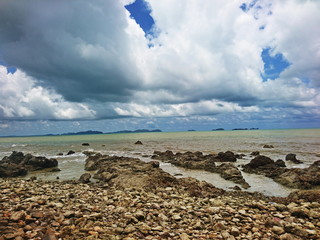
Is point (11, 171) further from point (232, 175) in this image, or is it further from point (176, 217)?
point (232, 175)

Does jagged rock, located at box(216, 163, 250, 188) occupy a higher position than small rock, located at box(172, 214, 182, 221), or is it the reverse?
small rock, located at box(172, 214, 182, 221)

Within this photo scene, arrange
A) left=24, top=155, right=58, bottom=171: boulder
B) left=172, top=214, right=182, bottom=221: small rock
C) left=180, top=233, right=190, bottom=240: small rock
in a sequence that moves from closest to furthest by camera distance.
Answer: left=180, top=233, right=190, bottom=240: small rock < left=172, top=214, right=182, bottom=221: small rock < left=24, top=155, right=58, bottom=171: boulder

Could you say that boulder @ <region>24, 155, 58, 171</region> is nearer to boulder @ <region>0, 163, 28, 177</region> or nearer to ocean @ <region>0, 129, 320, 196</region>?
ocean @ <region>0, 129, 320, 196</region>

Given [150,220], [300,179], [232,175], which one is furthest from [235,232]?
[300,179]

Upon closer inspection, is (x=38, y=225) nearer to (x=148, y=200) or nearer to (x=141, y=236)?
(x=141, y=236)

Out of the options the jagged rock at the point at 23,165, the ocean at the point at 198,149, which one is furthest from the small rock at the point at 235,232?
the jagged rock at the point at 23,165

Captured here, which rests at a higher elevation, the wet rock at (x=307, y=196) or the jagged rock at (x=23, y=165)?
the wet rock at (x=307, y=196)

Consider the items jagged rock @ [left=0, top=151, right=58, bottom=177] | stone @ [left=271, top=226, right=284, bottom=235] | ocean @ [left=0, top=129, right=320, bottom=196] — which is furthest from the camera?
jagged rock @ [left=0, top=151, right=58, bottom=177]

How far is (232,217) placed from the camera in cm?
802

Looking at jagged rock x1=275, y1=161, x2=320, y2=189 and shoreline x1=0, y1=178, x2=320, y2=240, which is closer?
shoreline x1=0, y1=178, x2=320, y2=240

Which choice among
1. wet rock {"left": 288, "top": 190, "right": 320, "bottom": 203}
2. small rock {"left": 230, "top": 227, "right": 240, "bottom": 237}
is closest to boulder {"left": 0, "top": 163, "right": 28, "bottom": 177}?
small rock {"left": 230, "top": 227, "right": 240, "bottom": 237}

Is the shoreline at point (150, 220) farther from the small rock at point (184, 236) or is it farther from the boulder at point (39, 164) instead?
the boulder at point (39, 164)

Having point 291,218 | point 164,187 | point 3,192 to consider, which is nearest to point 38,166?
point 3,192

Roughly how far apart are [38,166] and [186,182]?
74.6 ft
